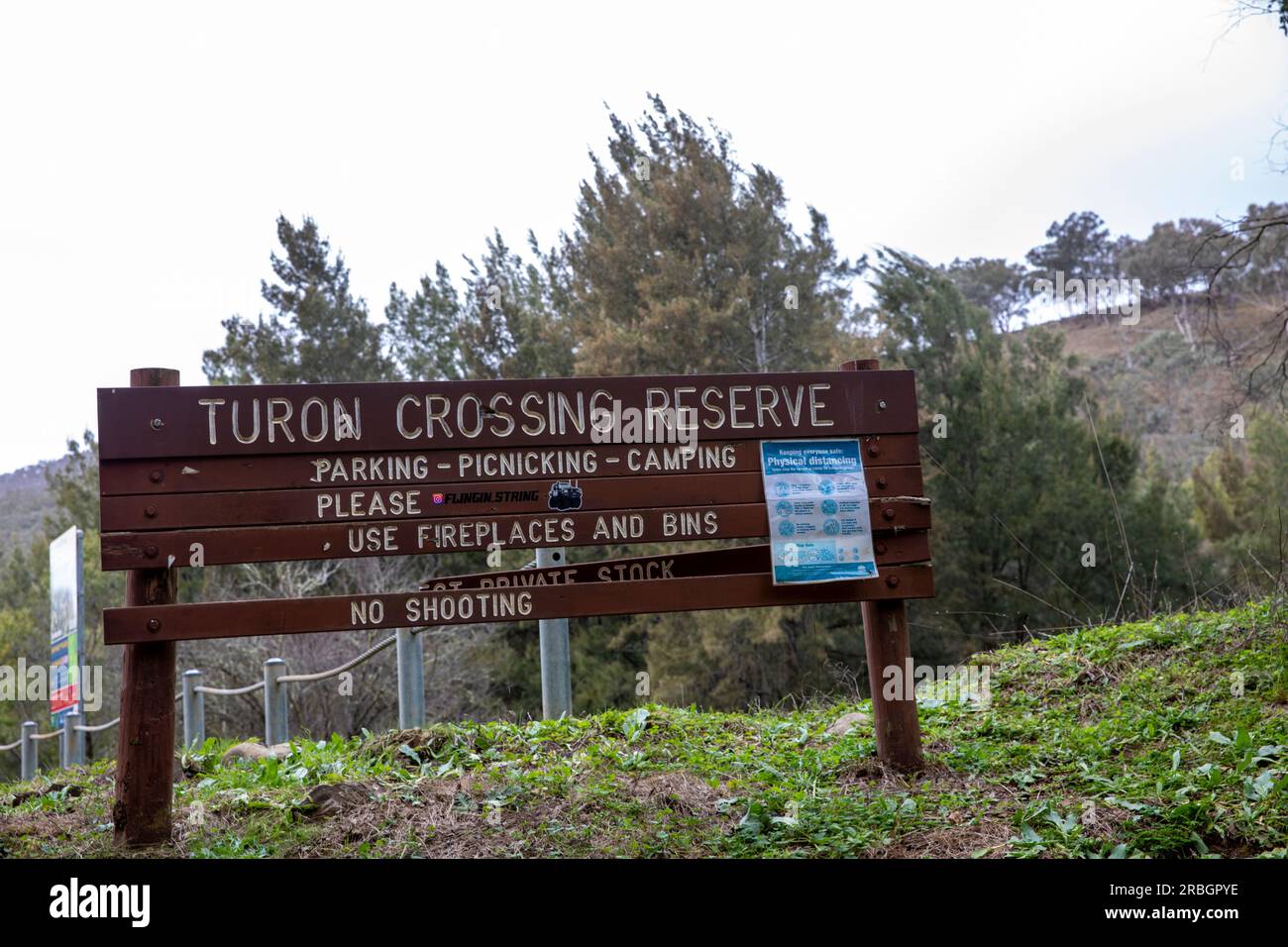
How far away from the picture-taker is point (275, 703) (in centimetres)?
Result: 891

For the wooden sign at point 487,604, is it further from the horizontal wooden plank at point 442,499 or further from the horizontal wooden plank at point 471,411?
the horizontal wooden plank at point 471,411

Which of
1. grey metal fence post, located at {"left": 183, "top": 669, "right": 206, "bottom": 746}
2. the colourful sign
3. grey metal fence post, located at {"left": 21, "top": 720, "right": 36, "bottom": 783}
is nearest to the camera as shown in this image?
grey metal fence post, located at {"left": 183, "top": 669, "right": 206, "bottom": 746}

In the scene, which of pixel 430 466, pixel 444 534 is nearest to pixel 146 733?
pixel 444 534

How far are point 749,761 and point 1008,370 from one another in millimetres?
19186

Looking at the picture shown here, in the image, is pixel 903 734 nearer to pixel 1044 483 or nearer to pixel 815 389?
pixel 815 389

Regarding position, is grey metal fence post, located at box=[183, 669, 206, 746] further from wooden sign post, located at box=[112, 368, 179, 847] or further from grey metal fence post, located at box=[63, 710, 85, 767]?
wooden sign post, located at box=[112, 368, 179, 847]

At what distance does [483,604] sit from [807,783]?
1.59 meters

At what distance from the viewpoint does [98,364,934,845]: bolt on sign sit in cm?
490

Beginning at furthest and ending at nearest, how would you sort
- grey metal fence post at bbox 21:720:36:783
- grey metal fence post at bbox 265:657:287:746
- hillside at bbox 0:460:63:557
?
hillside at bbox 0:460:63:557 → grey metal fence post at bbox 21:720:36:783 → grey metal fence post at bbox 265:657:287:746

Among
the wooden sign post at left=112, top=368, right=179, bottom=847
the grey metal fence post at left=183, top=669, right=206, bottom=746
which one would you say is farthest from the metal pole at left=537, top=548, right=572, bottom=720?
the grey metal fence post at left=183, top=669, right=206, bottom=746

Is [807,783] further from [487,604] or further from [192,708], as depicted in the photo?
[192,708]

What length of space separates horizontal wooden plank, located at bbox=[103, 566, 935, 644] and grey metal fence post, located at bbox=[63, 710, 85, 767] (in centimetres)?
638

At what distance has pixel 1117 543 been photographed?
20078mm

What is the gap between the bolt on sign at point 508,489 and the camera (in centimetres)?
490
